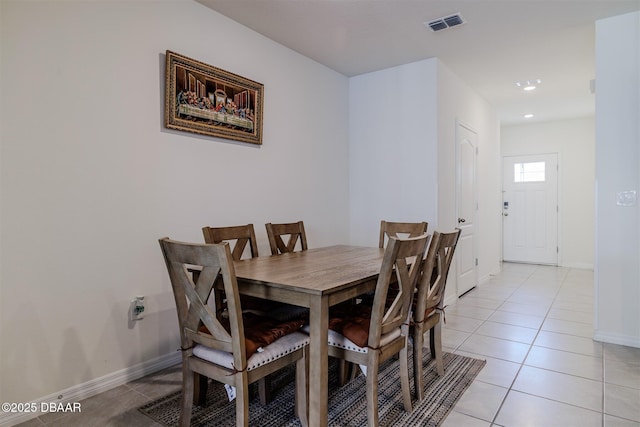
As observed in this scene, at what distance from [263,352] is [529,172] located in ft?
21.6

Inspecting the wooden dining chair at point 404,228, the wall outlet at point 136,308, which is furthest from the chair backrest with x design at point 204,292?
the wooden dining chair at point 404,228

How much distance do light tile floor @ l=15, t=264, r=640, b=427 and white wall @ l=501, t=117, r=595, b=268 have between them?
2.80 metres

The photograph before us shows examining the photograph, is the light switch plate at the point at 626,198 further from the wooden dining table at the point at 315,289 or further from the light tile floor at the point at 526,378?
the wooden dining table at the point at 315,289

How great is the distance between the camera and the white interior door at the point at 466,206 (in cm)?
411

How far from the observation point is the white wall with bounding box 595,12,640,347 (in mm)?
2719

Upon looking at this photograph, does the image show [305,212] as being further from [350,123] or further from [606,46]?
[606,46]

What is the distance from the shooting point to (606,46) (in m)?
2.80

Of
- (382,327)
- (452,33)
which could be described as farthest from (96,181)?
(452,33)

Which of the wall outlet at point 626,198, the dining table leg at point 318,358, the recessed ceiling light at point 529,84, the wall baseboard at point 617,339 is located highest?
the recessed ceiling light at point 529,84

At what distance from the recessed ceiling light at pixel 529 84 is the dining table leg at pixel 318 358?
4.15 m

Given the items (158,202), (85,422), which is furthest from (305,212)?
(85,422)

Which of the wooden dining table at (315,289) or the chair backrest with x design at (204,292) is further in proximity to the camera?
the wooden dining table at (315,289)

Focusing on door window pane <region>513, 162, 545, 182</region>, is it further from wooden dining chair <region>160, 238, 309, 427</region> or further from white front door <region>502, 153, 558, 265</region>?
wooden dining chair <region>160, 238, 309, 427</region>

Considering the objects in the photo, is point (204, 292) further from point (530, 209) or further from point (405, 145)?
point (530, 209)
